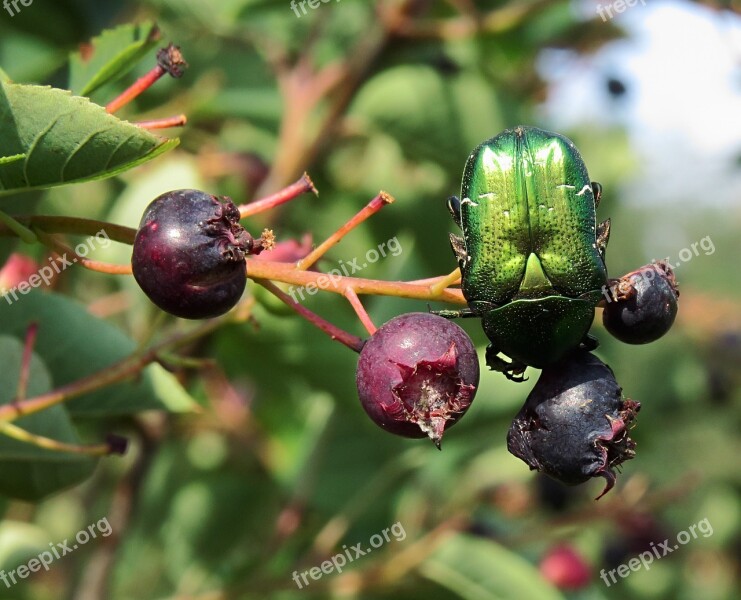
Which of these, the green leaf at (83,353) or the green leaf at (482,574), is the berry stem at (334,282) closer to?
the green leaf at (83,353)

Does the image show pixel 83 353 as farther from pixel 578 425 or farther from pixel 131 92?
pixel 578 425

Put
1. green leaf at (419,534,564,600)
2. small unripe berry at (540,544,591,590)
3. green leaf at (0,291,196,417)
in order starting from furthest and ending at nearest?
small unripe berry at (540,544,591,590)
green leaf at (419,534,564,600)
green leaf at (0,291,196,417)

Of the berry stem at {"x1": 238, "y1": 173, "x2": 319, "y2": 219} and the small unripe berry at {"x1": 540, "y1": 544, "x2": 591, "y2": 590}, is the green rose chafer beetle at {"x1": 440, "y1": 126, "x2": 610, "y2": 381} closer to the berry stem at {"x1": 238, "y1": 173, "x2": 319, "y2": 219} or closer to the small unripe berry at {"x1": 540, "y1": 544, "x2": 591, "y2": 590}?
the berry stem at {"x1": 238, "y1": 173, "x2": 319, "y2": 219}

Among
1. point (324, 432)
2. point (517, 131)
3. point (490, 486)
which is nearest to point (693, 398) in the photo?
point (490, 486)

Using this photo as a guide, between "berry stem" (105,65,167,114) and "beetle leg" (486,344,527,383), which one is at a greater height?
"berry stem" (105,65,167,114)

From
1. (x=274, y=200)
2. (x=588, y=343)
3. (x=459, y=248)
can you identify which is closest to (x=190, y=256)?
(x=274, y=200)

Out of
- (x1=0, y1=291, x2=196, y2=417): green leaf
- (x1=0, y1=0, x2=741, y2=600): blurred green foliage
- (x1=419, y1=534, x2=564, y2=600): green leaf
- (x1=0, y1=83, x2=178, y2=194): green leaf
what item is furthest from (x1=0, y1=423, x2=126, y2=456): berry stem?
(x1=419, y1=534, x2=564, y2=600): green leaf

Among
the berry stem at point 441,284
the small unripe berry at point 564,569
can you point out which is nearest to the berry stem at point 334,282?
the berry stem at point 441,284
